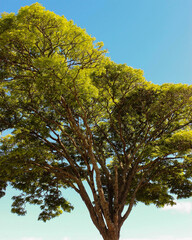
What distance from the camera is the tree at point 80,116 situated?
10.1 metres

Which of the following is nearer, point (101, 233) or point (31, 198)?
point (101, 233)

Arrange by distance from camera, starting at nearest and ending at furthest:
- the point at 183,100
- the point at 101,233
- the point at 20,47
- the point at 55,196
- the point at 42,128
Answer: the point at 20,47 → the point at 101,233 → the point at 183,100 → the point at 42,128 → the point at 55,196

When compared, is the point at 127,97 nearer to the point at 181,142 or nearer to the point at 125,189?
the point at 181,142

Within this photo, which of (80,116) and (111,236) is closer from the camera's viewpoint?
(111,236)

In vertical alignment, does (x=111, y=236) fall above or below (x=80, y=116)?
below

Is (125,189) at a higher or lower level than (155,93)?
lower

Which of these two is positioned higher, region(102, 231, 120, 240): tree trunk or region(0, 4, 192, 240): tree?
region(0, 4, 192, 240): tree

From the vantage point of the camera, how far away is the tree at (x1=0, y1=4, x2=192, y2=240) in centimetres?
1012

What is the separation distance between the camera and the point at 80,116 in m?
11.9

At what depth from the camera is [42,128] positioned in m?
13.0

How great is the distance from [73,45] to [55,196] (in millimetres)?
11037

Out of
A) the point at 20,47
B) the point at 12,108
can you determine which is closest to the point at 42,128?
the point at 12,108

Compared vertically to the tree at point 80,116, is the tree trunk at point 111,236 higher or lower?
lower

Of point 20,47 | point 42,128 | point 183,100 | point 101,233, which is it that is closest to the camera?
point 20,47
